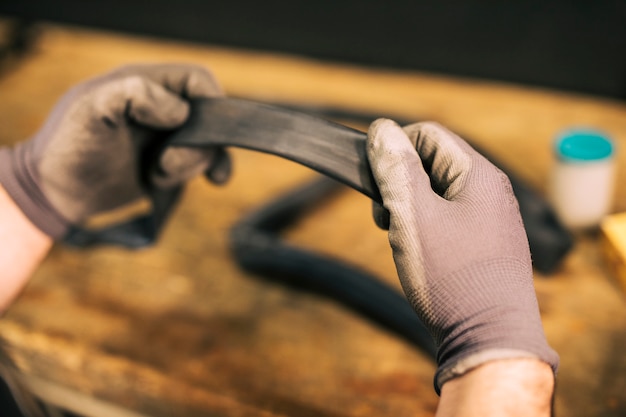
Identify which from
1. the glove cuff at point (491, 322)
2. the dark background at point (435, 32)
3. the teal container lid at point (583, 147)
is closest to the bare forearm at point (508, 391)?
the glove cuff at point (491, 322)

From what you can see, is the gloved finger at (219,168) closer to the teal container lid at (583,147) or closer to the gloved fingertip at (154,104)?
the gloved fingertip at (154,104)

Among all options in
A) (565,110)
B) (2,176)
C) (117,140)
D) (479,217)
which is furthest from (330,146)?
(565,110)

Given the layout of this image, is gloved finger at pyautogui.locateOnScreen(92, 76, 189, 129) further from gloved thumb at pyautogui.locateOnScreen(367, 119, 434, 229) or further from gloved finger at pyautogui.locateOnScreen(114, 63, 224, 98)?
gloved thumb at pyautogui.locateOnScreen(367, 119, 434, 229)

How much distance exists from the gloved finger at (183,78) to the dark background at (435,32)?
0.80 meters

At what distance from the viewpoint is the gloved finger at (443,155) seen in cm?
52

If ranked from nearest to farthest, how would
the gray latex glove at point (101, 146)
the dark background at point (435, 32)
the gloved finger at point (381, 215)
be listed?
the gloved finger at point (381, 215), the gray latex glove at point (101, 146), the dark background at point (435, 32)

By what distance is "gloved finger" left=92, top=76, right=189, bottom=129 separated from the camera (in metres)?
0.64

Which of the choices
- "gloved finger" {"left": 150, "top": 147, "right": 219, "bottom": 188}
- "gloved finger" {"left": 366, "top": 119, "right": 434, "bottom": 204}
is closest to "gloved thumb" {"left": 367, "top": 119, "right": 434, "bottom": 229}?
"gloved finger" {"left": 366, "top": 119, "right": 434, "bottom": 204}

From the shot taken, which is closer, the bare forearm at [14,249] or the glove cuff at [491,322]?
the glove cuff at [491,322]

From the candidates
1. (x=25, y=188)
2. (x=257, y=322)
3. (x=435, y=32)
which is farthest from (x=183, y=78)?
(x=435, y=32)

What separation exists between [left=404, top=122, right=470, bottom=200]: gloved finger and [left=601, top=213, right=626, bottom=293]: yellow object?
28 centimetres

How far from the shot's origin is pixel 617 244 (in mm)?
688

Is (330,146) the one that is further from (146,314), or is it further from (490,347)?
(146,314)

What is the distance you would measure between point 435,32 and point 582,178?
62 cm
